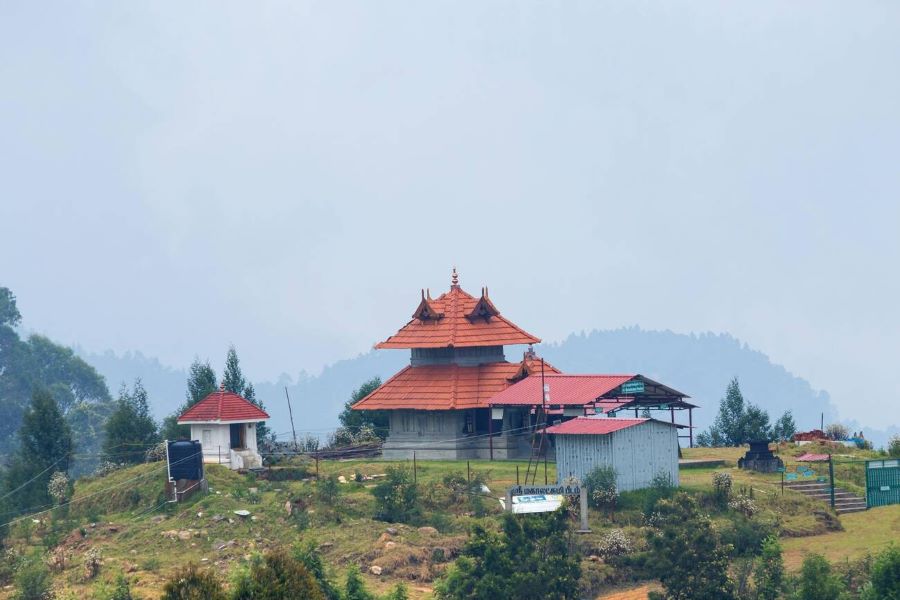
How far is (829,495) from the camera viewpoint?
5216cm

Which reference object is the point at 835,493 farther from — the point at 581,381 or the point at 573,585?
the point at 573,585

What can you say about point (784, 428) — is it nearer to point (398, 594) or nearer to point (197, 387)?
point (197, 387)

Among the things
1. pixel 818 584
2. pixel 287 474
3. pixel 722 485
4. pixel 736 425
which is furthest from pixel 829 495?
pixel 736 425

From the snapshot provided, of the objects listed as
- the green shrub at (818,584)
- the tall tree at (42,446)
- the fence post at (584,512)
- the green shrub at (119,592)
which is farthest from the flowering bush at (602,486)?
the tall tree at (42,446)

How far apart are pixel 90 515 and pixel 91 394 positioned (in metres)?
95.8

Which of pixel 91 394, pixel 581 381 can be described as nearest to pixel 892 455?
pixel 581 381

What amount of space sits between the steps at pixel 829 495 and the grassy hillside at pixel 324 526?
32.9 inches

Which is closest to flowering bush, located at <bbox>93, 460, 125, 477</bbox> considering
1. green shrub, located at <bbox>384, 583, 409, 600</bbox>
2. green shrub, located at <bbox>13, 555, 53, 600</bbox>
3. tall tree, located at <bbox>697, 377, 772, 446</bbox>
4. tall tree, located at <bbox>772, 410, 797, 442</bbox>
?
green shrub, located at <bbox>13, 555, 53, 600</bbox>

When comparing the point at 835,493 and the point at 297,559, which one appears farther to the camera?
the point at 835,493

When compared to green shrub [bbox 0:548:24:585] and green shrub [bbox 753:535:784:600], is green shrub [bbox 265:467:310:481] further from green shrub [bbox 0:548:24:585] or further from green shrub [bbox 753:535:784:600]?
green shrub [bbox 753:535:784:600]

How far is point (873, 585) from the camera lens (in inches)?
1550

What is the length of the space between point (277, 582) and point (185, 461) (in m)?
18.6

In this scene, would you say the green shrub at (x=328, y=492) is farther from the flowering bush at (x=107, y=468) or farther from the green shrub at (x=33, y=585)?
the flowering bush at (x=107, y=468)

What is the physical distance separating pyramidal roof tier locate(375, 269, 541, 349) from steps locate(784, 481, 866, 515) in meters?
15.5
